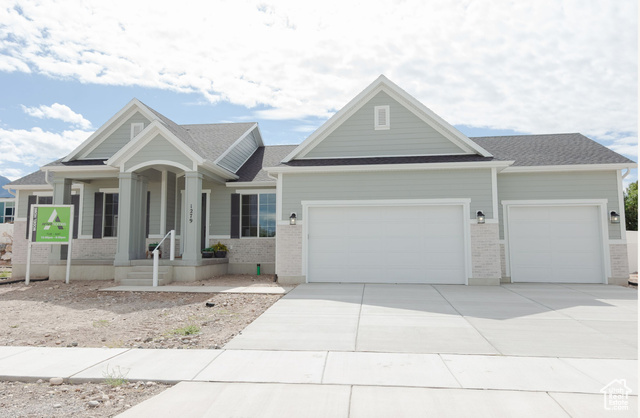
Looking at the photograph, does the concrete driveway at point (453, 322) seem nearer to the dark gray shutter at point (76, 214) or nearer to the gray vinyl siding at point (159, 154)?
the gray vinyl siding at point (159, 154)

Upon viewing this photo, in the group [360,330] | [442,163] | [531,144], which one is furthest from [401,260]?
[531,144]

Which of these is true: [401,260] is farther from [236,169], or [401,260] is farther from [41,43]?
[41,43]

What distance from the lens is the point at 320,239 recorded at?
41.3ft

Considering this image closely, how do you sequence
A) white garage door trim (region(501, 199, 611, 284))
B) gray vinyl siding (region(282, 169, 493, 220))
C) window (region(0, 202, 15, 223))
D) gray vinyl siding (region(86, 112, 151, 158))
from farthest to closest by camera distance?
window (region(0, 202, 15, 223)) < gray vinyl siding (region(86, 112, 151, 158)) < white garage door trim (region(501, 199, 611, 284)) < gray vinyl siding (region(282, 169, 493, 220))

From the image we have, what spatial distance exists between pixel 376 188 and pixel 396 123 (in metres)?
2.32

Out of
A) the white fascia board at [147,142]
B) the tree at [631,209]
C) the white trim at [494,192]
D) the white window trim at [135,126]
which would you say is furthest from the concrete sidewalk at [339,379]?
the tree at [631,209]

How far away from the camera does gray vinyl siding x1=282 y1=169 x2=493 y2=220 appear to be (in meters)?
12.0

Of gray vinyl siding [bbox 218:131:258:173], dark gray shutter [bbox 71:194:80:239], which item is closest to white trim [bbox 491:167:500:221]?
gray vinyl siding [bbox 218:131:258:173]

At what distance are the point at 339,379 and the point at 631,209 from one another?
112ft

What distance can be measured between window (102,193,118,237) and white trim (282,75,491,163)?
303 inches

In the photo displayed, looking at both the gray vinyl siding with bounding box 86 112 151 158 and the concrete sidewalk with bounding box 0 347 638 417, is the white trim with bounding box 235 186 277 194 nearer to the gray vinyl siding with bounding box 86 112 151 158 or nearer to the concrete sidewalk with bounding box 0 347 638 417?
the gray vinyl siding with bounding box 86 112 151 158

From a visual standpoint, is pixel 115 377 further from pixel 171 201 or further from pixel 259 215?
pixel 171 201

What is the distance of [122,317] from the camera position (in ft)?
27.2

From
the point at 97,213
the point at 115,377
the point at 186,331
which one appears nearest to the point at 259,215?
the point at 97,213
